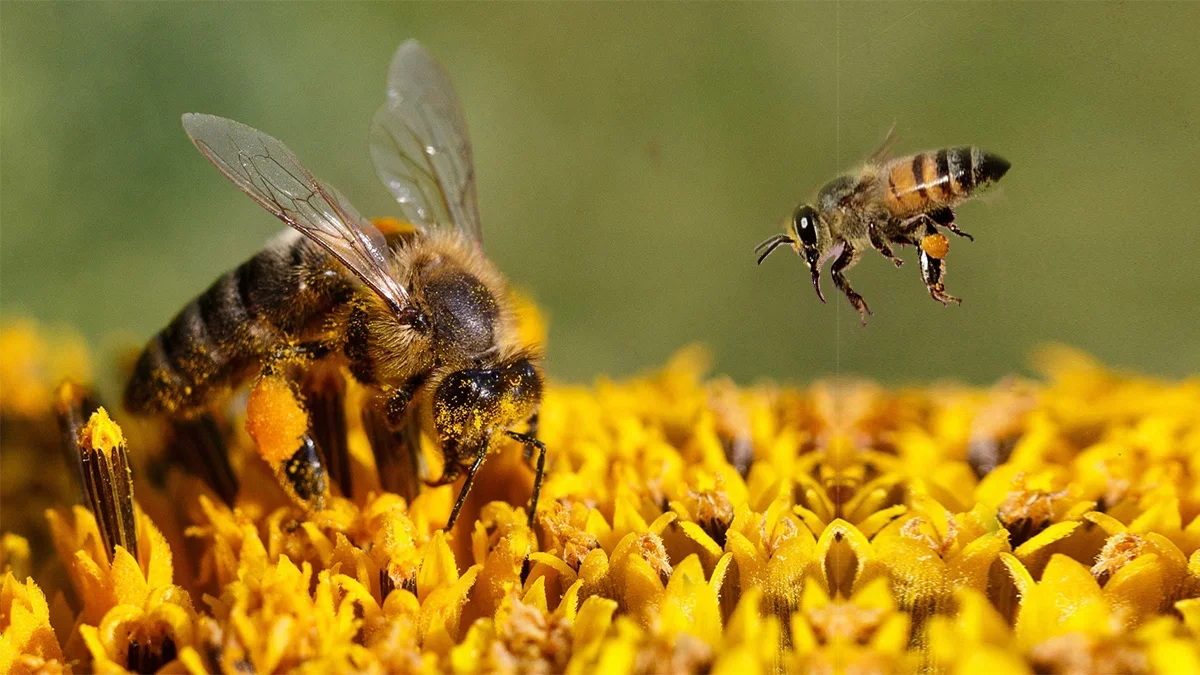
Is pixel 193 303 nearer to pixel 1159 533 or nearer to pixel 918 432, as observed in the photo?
pixel 918 432

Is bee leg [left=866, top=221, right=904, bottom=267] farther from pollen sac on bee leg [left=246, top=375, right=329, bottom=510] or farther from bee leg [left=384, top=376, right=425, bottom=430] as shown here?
pollen sac on bee leg [left=246, top=375, right=329, bottom=510]

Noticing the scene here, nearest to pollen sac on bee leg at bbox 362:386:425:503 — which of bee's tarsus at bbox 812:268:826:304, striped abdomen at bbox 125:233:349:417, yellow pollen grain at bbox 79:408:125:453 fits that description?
striped abdomen at bbox 125:233:349:417

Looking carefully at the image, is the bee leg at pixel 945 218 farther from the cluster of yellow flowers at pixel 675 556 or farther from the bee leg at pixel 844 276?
the cluster of yellow flowers at pixel 675 556

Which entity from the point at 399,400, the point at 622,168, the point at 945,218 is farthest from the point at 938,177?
the point at 622,168

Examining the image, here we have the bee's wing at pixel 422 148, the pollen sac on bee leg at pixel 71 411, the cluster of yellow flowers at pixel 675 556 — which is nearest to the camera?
the cluster of yellow flowers at pixel 675 556

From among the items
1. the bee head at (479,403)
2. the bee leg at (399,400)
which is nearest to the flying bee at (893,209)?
the bee head at (479,403)
